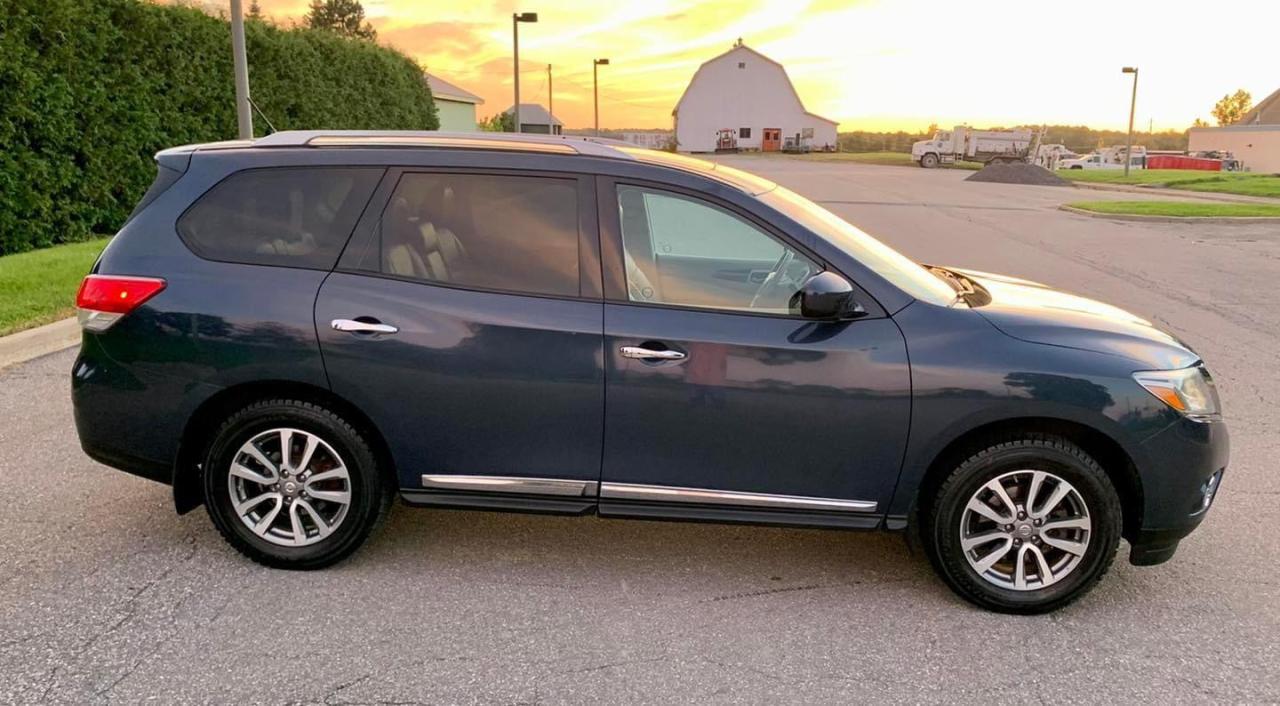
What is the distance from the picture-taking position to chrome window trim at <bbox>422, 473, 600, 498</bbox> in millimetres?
3660

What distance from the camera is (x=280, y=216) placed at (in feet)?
12.5

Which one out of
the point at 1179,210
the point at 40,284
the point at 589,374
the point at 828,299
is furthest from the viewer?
the point at 1179,210

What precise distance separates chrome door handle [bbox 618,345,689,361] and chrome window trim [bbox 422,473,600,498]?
56 centimetres

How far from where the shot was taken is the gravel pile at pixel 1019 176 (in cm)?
3866

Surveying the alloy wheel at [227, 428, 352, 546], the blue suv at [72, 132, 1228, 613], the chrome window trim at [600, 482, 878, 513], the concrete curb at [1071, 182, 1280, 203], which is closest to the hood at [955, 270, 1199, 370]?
the blue suv at [72, 132, 1228, 613]

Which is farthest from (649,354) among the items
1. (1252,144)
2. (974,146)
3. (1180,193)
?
(1252,144)

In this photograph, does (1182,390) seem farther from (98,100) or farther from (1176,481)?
(98,100)

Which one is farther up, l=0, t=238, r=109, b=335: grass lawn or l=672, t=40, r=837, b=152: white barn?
l=672, t=40, r=837, b=152: white barn

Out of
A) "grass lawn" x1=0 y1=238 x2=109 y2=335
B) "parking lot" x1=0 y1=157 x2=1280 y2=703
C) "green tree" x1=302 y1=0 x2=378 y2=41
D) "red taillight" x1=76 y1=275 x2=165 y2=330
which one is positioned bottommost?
"parking lot" x1=0 y1=157 x2=1280 y2=703

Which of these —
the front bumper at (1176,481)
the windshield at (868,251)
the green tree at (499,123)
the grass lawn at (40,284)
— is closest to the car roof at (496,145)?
the windshield at (868,251)

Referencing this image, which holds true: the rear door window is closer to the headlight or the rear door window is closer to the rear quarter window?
the rear quarter window

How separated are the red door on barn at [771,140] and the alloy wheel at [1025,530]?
83.5 meters

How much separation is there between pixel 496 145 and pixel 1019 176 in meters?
39.5

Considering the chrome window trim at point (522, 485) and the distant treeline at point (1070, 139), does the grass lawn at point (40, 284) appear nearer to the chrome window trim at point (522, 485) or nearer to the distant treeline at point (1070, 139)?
the chrome window trim at point (522, 485)
